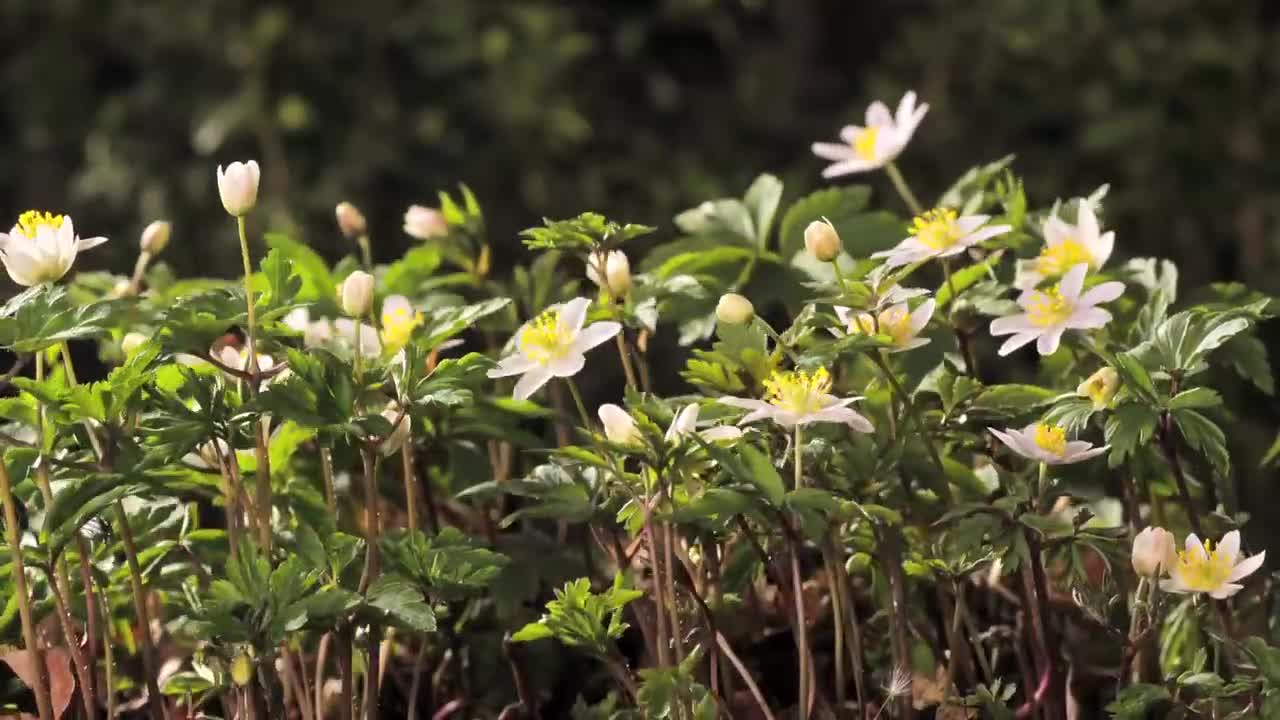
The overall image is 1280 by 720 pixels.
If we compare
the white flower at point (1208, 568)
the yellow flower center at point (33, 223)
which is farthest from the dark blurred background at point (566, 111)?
the white flower at point (1208, 568)

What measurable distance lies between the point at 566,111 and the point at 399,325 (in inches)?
106

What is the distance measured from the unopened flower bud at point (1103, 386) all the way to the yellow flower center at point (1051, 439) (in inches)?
1.7

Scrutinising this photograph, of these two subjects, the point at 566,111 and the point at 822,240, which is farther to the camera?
the point at 566,111

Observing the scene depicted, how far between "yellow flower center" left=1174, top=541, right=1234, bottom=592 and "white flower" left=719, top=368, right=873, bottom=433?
0.19 m

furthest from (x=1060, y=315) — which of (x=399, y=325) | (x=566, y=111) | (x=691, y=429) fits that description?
(x=566, y=111)

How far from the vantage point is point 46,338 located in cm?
87

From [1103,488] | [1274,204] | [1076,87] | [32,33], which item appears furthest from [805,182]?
[1103,488]

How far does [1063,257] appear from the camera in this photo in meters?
1.07

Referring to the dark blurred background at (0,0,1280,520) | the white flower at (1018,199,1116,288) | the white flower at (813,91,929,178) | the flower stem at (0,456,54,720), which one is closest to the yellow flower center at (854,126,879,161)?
the white flower at (813,91,929,178)

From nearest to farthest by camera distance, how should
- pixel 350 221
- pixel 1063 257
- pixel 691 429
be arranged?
pixel 691 429 < pixel 1063 257 < pixel 350 221

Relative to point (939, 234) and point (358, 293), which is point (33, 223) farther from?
point (939, 234)

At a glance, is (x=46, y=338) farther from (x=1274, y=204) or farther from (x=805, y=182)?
(x=1274, y=204)

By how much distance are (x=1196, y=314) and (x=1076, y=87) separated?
9.93 feet

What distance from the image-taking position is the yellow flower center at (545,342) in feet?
3.14
